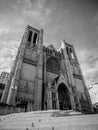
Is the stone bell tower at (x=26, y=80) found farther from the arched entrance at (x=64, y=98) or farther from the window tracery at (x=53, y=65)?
Answer: the arched entrance at (x=64, y=98)

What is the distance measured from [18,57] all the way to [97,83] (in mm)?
43850

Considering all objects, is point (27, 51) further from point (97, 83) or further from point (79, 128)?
point (97, 83)

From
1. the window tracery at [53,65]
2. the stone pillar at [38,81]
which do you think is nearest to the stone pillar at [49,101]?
the stone pillar at [38,81]

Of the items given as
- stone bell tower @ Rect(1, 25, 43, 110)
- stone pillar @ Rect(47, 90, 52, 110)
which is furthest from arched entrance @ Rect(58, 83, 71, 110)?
stone bell tower @ Rect(1, 25, 43, 110)

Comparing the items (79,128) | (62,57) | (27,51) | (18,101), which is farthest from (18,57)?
(79,128)

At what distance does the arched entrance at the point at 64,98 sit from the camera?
818 inches

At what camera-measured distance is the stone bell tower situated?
16.2 m

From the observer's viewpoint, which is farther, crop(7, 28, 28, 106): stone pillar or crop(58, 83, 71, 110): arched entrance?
crop(58, 83, 71, 110): arched entrance

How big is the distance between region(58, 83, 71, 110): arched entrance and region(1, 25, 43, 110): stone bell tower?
6000 mm

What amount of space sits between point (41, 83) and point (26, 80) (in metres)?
3.38

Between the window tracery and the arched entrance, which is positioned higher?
the window tracery

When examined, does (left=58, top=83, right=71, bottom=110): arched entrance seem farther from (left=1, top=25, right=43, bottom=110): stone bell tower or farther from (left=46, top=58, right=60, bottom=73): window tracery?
(left=1, top=25, right=43, bottom=110): stone bell tower

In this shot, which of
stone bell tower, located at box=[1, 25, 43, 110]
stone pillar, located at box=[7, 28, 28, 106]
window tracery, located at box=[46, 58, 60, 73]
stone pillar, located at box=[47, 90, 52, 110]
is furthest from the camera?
window tracery, located at box=[46, 58, 60, 73]

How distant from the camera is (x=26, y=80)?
19984mm
